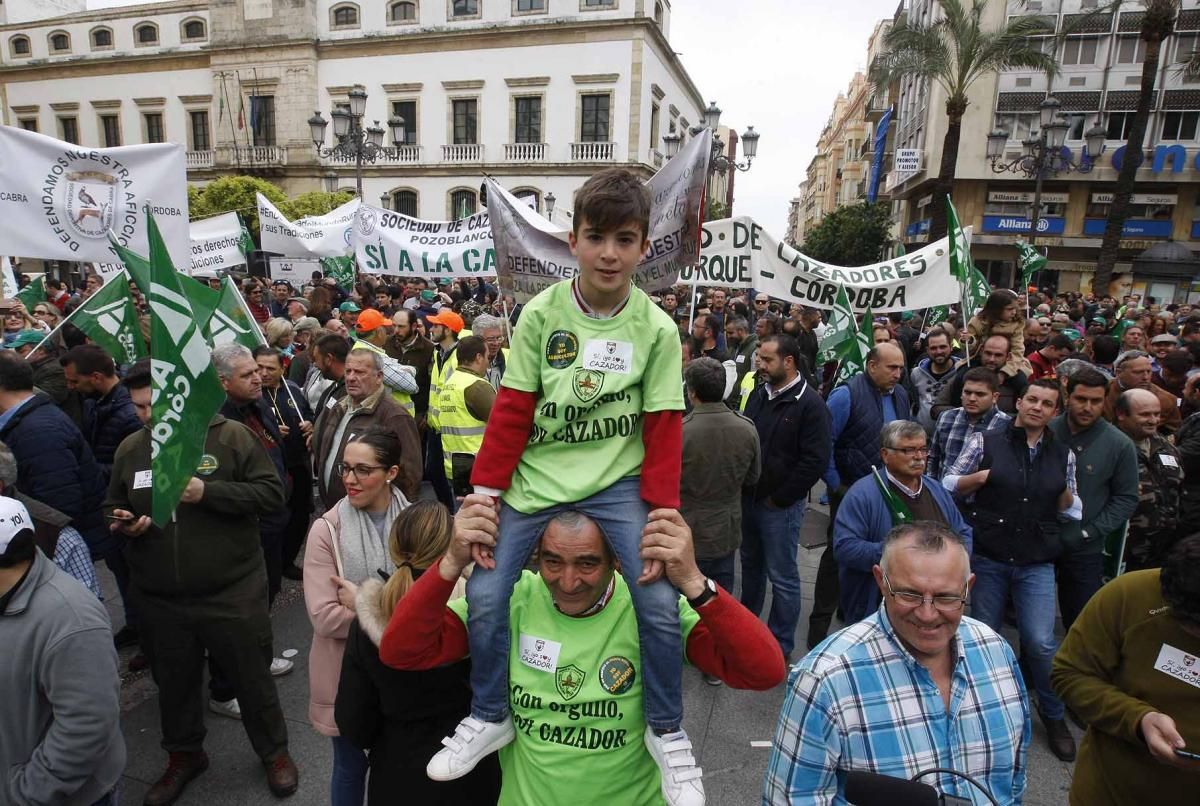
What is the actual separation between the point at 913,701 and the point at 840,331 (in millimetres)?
5207

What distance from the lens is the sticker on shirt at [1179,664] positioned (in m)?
2.19

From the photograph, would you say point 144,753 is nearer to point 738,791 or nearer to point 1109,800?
point 738,791

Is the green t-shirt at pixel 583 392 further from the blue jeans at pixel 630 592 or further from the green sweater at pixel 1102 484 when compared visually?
the green sweater at pixel 1102 484

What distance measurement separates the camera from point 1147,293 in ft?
73.7

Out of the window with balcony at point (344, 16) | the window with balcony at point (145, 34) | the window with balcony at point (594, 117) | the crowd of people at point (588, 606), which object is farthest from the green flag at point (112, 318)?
the window with balcony at point (145, 34)

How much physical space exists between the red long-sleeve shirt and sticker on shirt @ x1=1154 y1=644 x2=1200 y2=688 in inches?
52.2

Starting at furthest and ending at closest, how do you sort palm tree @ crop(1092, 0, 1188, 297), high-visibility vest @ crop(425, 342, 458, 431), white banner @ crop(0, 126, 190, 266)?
→ palm tree @ crop(1092, 0, 1188, 297)
high-visibility vest @ crop(425, 342, 458, 431)
white banner @ crop(0, 126, 190, 266)

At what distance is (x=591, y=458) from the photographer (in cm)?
193

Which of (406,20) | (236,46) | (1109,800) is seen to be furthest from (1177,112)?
(236,46)

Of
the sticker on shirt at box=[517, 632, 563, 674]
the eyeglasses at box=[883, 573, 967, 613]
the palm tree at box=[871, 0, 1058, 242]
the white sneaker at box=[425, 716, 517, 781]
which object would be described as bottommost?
the white sneaker at box=[425, 716, 517, 781]

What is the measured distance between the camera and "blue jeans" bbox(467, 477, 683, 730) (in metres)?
1.88

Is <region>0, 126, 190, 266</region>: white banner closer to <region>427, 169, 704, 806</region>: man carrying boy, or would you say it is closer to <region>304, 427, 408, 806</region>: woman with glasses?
<region>304, 427, 408, 806</region>: woman with glasses

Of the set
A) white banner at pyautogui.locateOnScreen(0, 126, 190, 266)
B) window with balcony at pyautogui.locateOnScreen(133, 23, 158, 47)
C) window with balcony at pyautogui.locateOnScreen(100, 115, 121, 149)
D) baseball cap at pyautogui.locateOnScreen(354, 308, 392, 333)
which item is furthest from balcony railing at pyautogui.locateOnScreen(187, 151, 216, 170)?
white banner at pyautogui.locateOnScreen(0, 126, 190, 266)

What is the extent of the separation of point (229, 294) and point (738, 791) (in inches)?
157
